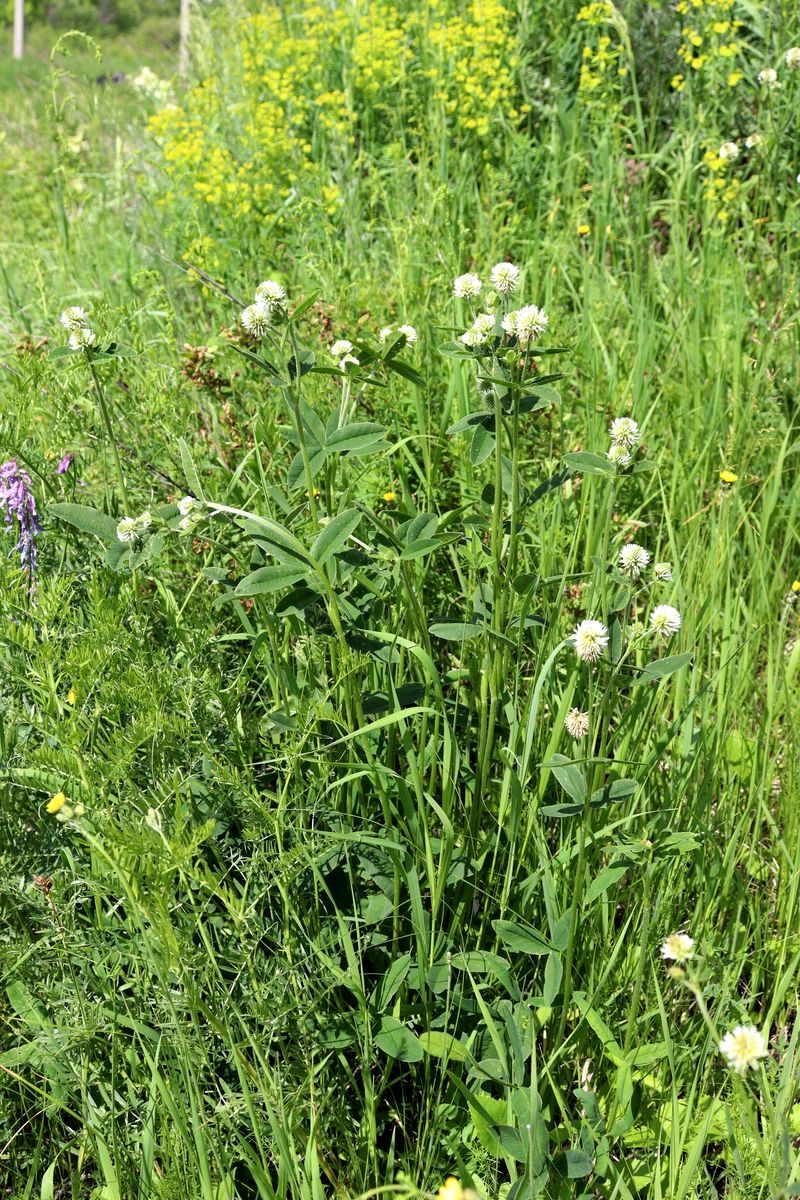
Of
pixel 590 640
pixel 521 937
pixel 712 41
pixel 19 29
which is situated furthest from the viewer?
pixel 19 29

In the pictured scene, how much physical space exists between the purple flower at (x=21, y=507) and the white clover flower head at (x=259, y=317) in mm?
625

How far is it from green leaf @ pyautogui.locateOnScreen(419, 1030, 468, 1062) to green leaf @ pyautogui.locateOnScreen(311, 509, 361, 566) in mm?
675

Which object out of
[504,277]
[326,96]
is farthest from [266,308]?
[326,96]

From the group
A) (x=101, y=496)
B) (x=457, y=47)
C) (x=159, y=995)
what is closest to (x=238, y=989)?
(x=159, y=995)

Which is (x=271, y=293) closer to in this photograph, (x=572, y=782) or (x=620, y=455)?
(x=620, y=455)

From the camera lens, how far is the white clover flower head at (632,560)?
4.94ft

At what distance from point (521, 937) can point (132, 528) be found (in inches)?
32.7

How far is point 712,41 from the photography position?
142 inches

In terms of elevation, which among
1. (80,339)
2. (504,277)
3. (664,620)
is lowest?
(664,620)

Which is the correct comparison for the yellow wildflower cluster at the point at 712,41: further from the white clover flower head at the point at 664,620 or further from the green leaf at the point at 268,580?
the green leaf at the point at 268,580

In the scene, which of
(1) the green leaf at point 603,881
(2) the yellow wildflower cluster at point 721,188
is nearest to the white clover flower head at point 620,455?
(1) the green leaf at point 603,881

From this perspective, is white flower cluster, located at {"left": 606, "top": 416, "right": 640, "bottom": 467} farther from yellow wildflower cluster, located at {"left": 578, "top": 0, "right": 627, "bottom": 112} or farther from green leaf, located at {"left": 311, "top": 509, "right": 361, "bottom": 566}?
yellow wildflower cluster, located at {"left": 578, "top": 0, "right": 627, "bottom": 112}

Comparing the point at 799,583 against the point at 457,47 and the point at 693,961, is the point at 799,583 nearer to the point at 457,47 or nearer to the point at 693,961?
the point at 693,961

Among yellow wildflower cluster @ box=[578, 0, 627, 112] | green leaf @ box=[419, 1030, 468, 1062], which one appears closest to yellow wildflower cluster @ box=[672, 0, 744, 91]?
yellow wildflower cluster @ box=[578, 0, 627, 112]
